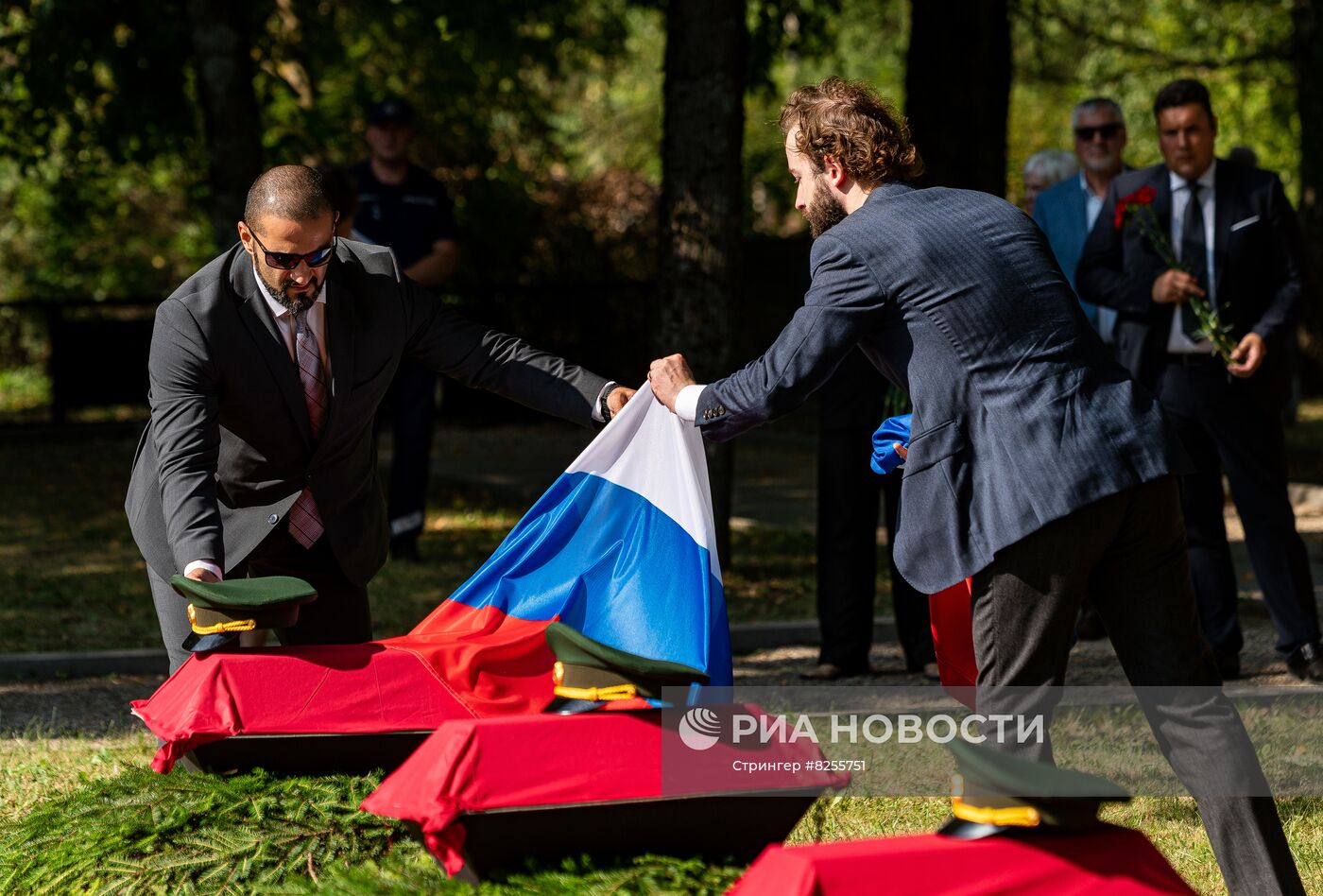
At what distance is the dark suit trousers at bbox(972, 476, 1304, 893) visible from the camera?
3592mm

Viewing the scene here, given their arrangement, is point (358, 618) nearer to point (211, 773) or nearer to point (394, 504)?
point (211, 773)

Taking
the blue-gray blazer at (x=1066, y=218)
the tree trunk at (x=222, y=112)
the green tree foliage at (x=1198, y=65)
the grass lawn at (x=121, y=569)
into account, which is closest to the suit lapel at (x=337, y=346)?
the grass lawn at (x=121, y=569)

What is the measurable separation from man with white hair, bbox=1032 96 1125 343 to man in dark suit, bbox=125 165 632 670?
3258 mm

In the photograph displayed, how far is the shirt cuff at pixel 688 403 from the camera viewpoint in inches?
163

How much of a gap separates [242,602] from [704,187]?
5.20 metres

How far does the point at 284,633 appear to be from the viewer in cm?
484

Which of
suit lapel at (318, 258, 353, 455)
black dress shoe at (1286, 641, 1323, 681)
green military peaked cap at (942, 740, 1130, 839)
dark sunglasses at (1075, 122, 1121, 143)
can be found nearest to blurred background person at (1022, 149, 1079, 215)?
dark sunglasses at (1075, 122, 1121, 143)

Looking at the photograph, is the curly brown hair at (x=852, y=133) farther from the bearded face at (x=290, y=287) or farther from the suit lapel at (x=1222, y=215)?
the suit lapel at (x=1222, y=215)

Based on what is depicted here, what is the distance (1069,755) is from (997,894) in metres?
2.69

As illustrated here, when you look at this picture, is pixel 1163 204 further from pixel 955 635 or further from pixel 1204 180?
pixel 955 635

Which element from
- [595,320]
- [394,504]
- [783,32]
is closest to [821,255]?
[394,504]

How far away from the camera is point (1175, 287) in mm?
6336

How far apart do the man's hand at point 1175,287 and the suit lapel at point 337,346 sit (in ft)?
11.1

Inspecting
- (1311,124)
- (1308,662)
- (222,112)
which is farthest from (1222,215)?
(1311,124)
